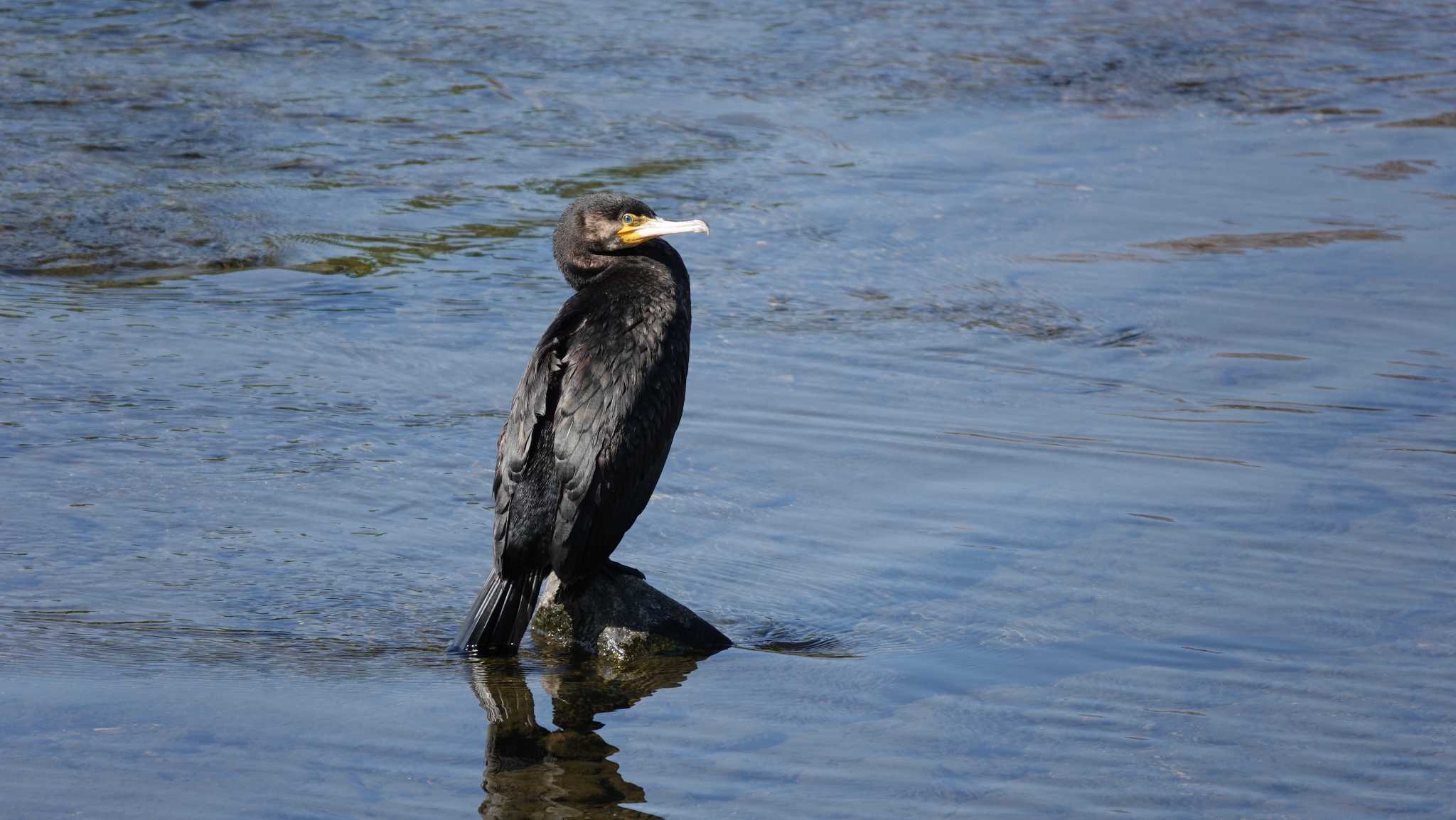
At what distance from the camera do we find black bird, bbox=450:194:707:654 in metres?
4.64

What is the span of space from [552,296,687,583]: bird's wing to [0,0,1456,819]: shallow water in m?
0.38

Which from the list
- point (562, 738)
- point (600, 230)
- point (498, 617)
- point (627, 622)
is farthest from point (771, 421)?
point (562, 738)

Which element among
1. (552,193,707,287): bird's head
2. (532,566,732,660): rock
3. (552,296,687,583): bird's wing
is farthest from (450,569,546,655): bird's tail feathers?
(552,193,707,287): bird's head

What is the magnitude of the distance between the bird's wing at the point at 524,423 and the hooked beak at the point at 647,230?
16.5 inches

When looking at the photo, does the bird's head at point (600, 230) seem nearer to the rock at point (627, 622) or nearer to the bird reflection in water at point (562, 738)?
the rock at point (627, 622)

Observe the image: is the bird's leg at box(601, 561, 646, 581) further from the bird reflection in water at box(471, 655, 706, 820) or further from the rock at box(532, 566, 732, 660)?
the bird reflection in water at box(471, 655, 706, 820)

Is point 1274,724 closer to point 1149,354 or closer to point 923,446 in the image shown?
point 923,446

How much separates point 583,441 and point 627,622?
53 cm

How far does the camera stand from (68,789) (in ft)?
12.3

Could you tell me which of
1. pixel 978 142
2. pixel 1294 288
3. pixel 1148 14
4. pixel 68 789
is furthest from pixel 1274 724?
pixel 1148 14

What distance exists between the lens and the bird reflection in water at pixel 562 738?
3.87 meters

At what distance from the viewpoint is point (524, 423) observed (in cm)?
478

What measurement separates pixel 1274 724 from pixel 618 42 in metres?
8.81

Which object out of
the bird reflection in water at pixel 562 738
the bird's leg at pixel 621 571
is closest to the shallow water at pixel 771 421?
the bird reflection in water at pixel 562 738
